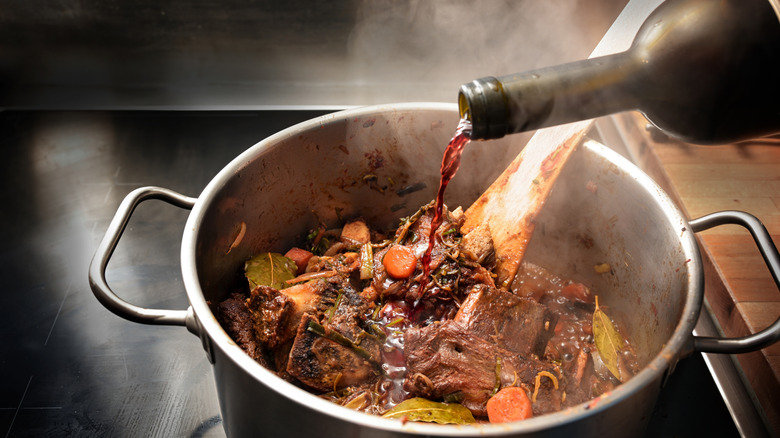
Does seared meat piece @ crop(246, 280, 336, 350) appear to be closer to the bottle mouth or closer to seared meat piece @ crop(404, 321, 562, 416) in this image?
seared meat piece @ crop(404, 321, 562, 416)

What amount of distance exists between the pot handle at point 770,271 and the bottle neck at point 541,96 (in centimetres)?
55

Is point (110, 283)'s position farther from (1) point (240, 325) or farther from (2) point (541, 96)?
(2) point (541, 96)

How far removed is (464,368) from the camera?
59.3 inches

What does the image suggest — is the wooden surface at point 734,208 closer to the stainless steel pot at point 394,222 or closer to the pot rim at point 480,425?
the stainless steel pot at point 394,222

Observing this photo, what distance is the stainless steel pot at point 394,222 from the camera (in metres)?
1.07

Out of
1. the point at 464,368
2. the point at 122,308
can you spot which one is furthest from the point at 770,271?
the point at 122,308

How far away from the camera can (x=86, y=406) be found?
1.78 m

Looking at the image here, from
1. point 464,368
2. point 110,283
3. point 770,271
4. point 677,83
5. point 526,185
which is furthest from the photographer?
point 110,283

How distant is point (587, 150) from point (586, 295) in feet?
1.83

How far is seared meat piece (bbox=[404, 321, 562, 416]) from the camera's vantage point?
149 centimetres

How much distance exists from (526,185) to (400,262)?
1.70 feet

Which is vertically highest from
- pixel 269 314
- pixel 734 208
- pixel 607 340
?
pixel 269 314

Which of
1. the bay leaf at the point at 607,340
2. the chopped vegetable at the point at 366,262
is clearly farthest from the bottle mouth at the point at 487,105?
the bay leaf at the point at 607,340

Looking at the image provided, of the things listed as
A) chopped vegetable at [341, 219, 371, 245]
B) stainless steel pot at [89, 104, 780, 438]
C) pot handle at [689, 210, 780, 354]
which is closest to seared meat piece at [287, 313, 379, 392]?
stainless steel pot at [89, 104, 780, 438]
